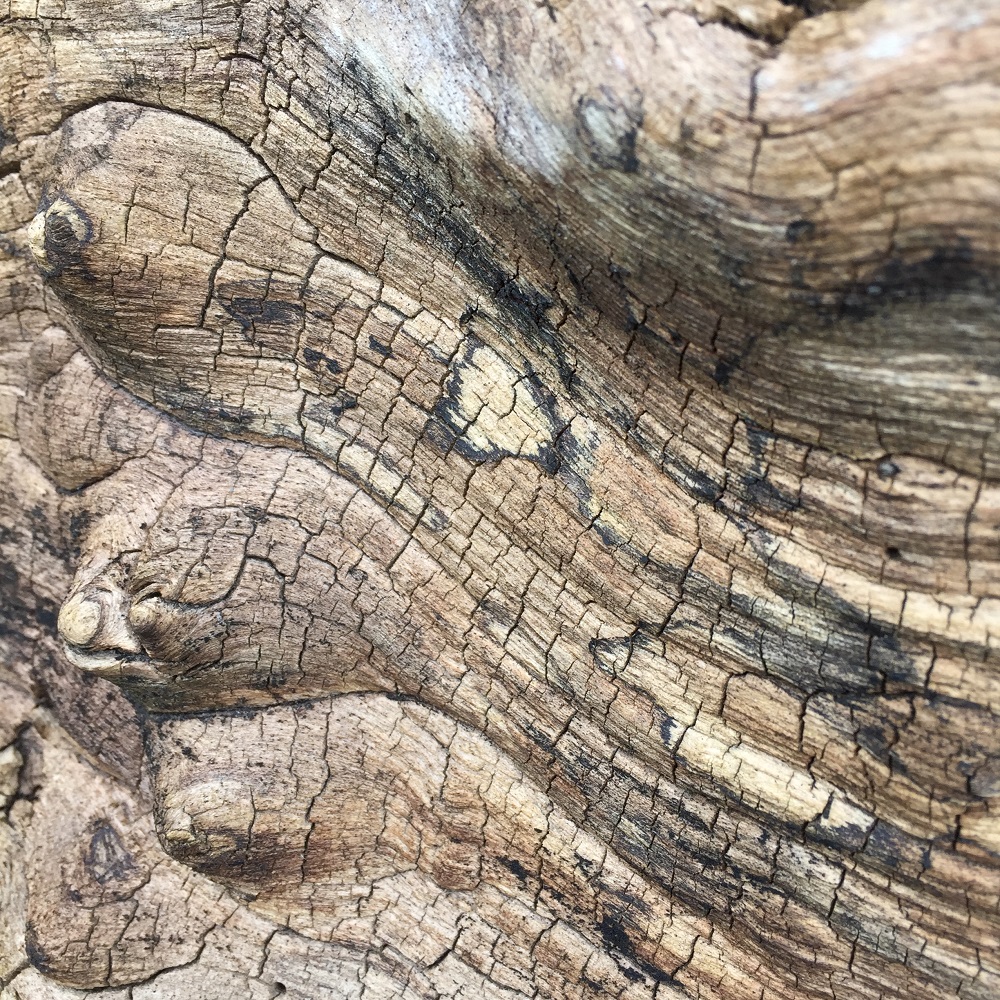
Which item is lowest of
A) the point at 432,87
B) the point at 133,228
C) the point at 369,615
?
the point at 369,615

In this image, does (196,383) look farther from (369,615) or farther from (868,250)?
(868,250)

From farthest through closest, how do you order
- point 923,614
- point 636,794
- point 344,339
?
point 344,339 → point 636,794 → point 923,614

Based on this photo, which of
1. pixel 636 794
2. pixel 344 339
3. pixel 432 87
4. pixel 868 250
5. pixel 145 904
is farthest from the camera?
pixel 145 904

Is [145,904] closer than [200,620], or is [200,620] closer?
→ [200,620]

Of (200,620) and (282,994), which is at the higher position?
(200,620)

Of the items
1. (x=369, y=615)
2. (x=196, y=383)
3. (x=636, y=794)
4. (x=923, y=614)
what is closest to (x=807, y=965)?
(x=636, y=794)

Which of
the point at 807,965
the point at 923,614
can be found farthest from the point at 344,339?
the point at 807,965

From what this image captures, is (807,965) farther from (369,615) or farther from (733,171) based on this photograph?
(733,171)
